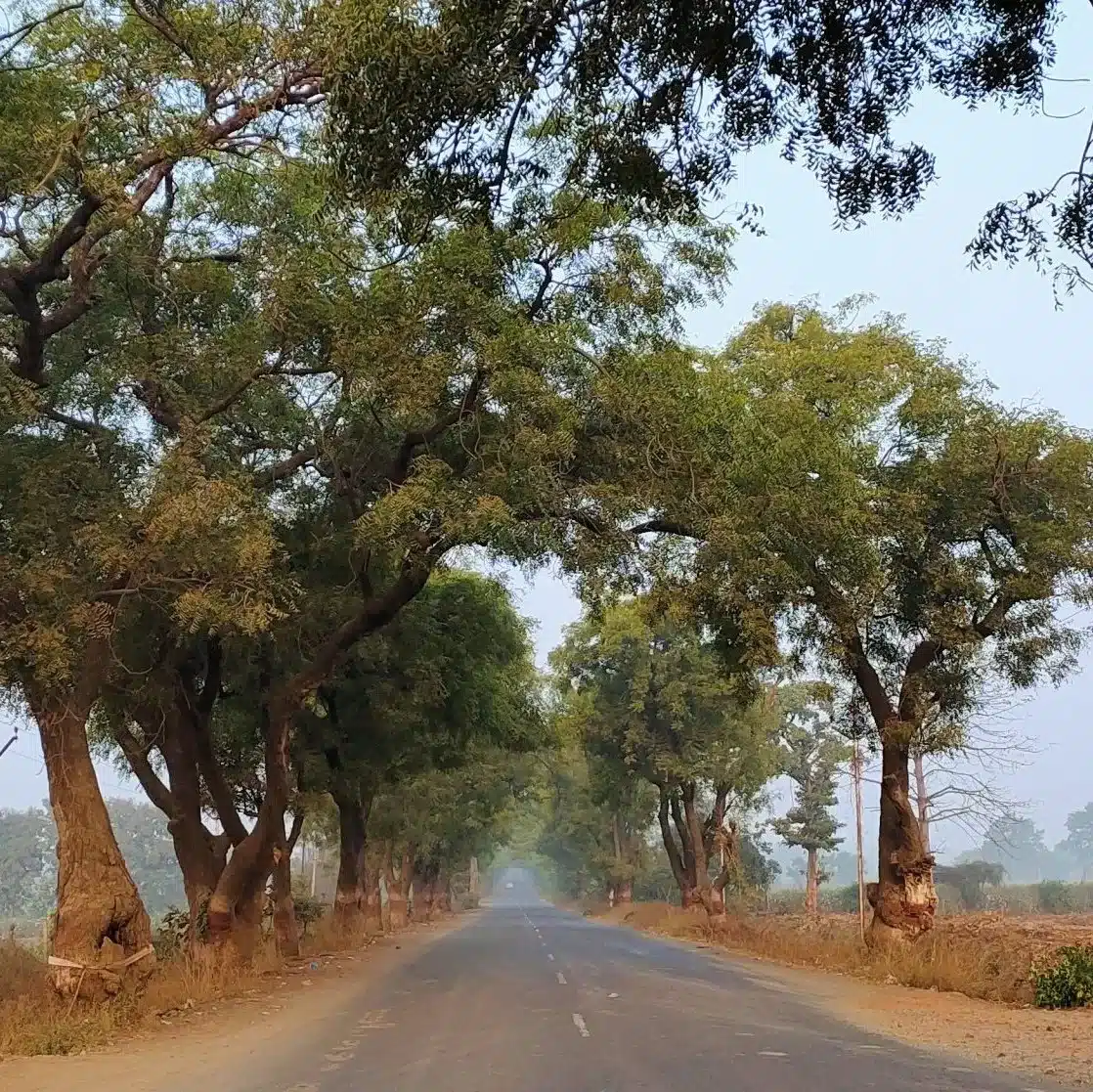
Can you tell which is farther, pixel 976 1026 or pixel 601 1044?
pixel 976 1026

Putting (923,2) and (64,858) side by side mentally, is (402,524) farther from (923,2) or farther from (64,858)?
(923,2)

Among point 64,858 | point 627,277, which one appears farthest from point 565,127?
point 64,858

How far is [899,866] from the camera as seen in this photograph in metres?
20.4

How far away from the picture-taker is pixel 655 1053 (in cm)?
1045

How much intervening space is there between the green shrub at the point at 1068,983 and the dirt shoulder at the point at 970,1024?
238 millimetres

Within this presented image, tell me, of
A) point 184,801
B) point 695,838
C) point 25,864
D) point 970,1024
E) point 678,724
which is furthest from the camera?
point 25,864

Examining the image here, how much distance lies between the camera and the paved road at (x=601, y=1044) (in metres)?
9.04

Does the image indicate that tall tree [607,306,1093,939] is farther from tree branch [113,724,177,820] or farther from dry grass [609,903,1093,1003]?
tree branch [113,724,177,820]

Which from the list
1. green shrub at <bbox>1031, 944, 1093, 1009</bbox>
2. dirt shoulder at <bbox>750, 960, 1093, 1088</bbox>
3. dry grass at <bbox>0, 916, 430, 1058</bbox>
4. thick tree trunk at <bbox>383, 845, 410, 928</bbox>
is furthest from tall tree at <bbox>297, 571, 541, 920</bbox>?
thick tree trunk at <bbox>383, 845, 410, 928</bbox>

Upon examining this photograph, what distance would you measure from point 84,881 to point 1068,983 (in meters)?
13.1

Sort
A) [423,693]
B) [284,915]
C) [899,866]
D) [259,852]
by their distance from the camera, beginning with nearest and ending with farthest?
[259,852] < [899,866] < [423,693] < [284,915]

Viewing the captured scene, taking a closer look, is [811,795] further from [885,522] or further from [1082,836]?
[1082,836]

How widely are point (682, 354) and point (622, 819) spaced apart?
50650 millimetres

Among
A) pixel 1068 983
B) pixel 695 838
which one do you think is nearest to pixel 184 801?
pixel 1068 983
